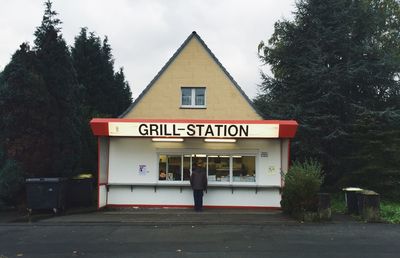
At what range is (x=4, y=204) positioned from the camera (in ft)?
63.7

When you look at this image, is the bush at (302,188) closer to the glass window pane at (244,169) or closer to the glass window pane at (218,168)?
the glass window pane at (244,169)

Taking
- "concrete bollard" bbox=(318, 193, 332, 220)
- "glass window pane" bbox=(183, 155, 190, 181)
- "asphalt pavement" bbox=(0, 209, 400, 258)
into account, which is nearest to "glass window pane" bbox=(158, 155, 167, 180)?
"glass window pane" bbox=(183, 155, 190, 181)

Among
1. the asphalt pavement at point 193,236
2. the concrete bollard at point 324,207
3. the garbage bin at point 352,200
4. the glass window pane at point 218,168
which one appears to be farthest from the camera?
the glass window pane at point 218,168

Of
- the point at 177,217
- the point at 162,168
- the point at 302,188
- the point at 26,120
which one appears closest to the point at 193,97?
the point at 162,168

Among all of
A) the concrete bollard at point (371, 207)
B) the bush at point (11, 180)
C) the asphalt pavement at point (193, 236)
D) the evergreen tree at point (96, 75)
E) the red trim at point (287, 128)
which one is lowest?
the asphalt pavement at point (193, 236)

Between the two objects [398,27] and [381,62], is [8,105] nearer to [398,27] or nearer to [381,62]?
[381,62]

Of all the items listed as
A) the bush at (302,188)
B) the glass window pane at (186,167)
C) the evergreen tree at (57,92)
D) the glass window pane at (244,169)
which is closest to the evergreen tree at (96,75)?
the evergreen tree at (57,92)

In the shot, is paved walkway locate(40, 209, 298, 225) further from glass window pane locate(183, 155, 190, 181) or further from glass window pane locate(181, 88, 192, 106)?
glass window pane locate(181, 88, 192, 106)

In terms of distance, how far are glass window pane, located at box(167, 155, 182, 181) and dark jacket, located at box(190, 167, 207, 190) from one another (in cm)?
140

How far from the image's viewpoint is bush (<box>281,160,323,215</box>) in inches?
634

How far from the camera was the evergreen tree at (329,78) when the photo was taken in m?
25.7

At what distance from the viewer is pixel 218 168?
19.8 meters

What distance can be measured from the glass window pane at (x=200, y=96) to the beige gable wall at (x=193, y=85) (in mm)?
199

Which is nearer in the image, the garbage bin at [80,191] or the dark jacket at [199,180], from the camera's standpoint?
the dark jacket at [199,180]
